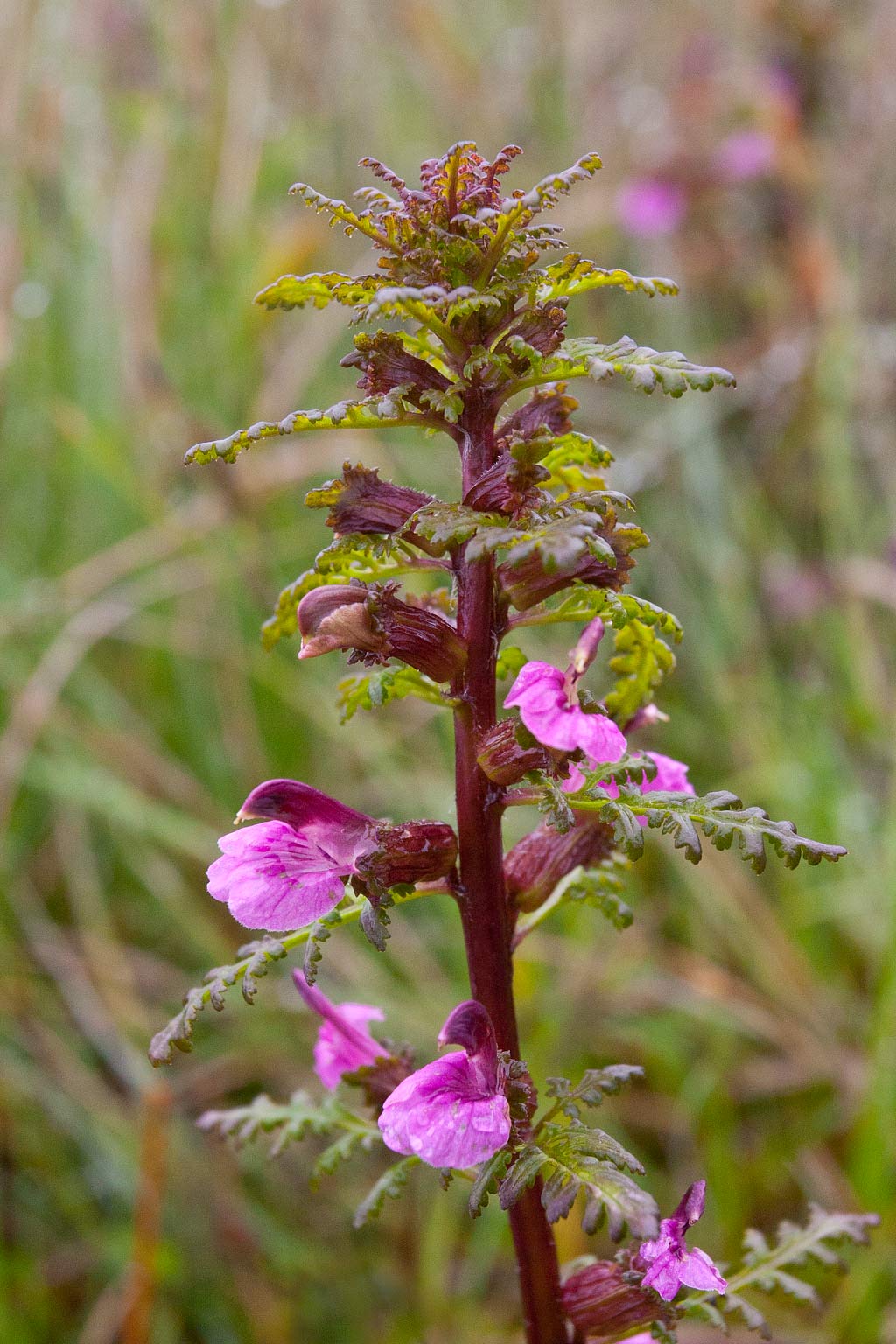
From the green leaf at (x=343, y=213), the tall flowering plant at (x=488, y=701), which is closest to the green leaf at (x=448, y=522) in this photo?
the tall flowering plant at (x=488, y=701)

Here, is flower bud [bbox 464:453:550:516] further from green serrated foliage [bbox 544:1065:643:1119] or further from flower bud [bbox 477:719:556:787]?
green serrated foliage [bbox 544:1065:643:1119]

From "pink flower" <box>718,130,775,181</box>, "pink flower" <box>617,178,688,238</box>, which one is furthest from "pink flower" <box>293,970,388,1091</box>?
"pink flower" <box>718,130,775,181</box>

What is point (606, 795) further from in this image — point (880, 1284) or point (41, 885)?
point (41, 885)

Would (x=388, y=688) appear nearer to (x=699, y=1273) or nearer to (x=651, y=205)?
(x=699, y=1273)

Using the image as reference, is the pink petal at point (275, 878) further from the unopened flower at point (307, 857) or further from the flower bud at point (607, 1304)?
the flower bud at point (607, 1304)

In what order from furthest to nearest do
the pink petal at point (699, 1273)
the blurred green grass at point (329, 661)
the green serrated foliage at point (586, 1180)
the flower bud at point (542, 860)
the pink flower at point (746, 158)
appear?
the pink flower at point (746, 158), the blurred green grass at point (329, 661), the flower bud at point (542, 860), the pink petal at point (699, 1273), the green serrated foliage at point (586, 1180)

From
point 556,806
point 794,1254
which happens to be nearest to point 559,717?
point 556,806

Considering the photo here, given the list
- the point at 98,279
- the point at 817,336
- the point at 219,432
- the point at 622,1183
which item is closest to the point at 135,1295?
the point at 622,1183
